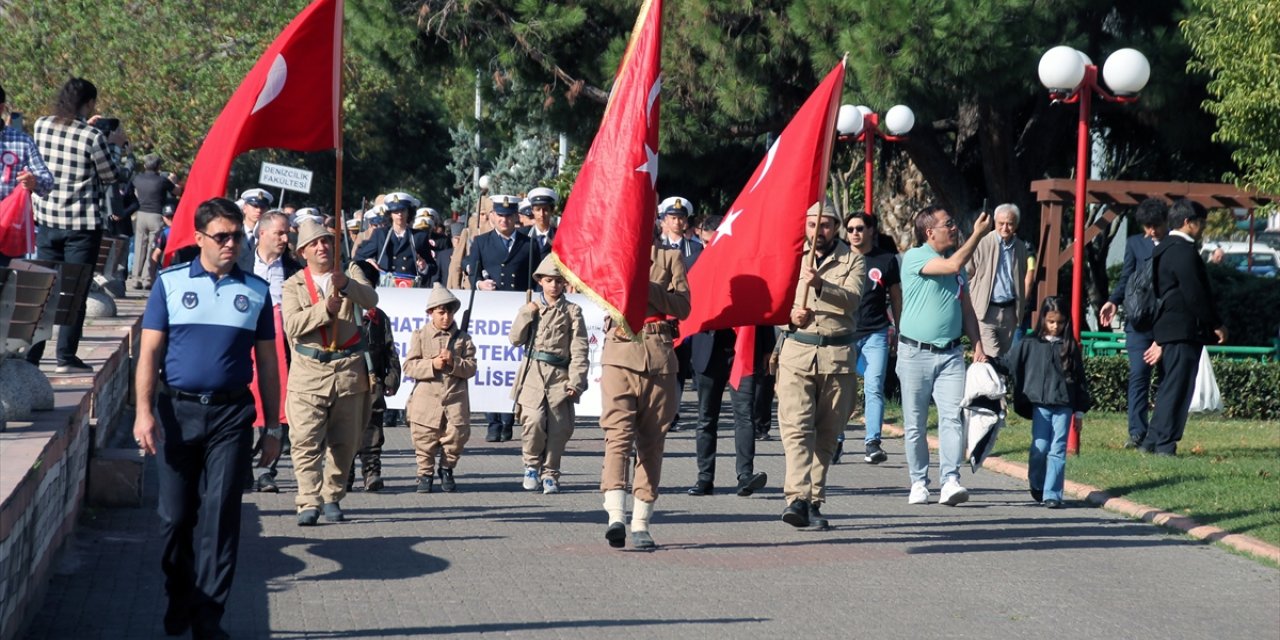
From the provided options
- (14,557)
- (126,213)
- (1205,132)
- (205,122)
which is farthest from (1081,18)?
(205,122)

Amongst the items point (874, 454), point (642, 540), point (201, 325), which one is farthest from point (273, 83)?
point (874, 454)

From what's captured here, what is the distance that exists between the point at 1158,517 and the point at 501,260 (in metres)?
6.94

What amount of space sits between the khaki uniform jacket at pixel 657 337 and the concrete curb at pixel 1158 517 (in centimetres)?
331

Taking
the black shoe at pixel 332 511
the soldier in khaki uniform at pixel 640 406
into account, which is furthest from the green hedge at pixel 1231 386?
the black shoe at pixel 332 511

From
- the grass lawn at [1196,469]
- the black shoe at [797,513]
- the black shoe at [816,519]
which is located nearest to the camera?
the black shoe at [797,513]

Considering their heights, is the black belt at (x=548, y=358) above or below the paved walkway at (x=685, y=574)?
above

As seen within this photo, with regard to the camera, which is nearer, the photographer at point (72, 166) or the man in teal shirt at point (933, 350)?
the man in teal shirt at point (933, 350)

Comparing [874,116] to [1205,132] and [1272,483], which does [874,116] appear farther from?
[1272,483]

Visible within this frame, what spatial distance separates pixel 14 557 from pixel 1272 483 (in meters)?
8.93

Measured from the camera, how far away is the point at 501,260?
1589 centimetres

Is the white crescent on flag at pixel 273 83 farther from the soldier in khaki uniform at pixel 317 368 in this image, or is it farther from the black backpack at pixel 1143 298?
the black backpack at pixel 1143 298

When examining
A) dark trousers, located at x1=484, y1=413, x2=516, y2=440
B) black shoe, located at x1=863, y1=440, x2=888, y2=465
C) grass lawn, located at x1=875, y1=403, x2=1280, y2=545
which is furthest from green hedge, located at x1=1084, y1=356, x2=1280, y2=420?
dark trousers, located at x1=484, y1=413, x2=516, y2=440

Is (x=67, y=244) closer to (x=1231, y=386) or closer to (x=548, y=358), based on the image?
(x=548, y=358)

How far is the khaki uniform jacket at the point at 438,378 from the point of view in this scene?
11.6 metres
